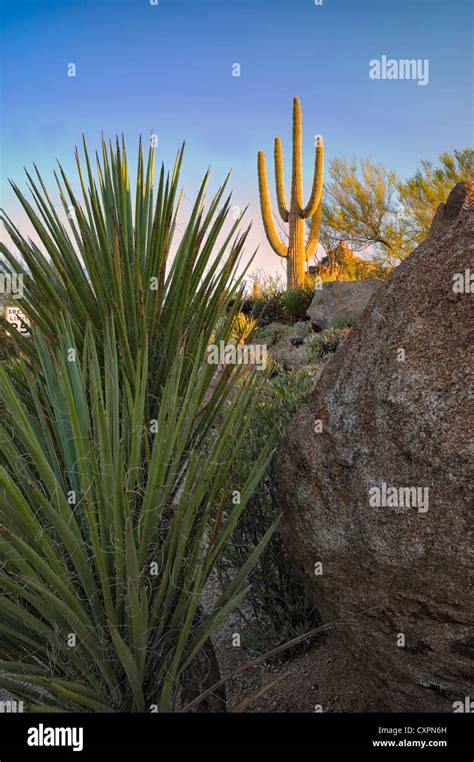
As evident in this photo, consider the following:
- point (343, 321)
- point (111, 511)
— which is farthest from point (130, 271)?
point (343, 321)

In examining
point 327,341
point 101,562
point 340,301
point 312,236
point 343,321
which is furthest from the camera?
point 312,236

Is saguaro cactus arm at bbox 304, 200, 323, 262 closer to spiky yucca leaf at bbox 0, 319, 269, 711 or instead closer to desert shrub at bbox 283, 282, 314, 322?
desert shrub at bbox 283, 282, 314, 322

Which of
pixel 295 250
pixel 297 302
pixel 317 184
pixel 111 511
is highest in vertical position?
pixel 317 184

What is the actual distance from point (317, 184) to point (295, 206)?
2.74 feet

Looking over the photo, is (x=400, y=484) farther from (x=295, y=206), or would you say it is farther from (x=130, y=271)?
(x=295, y=206)

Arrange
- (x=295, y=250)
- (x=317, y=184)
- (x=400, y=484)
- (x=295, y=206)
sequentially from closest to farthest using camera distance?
1. (x=400, y=484)
2. (x=317, y=184)
3. (x=295, y=206)
4. (x=295, y=250)

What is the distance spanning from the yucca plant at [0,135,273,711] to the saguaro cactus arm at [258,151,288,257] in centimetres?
1486

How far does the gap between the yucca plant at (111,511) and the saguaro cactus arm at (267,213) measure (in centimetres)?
Answer: 1486

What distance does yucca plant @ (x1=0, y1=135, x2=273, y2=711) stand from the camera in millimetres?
2047

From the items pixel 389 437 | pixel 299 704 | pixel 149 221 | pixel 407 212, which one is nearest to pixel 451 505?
pixel 389 437

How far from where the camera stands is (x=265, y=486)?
3.73 m

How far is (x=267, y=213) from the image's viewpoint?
57.7 feet

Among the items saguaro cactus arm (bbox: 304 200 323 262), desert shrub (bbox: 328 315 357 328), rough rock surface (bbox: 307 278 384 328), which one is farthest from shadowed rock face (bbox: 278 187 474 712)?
saguaro cactus arm (bbox: 304 200 323 262)
